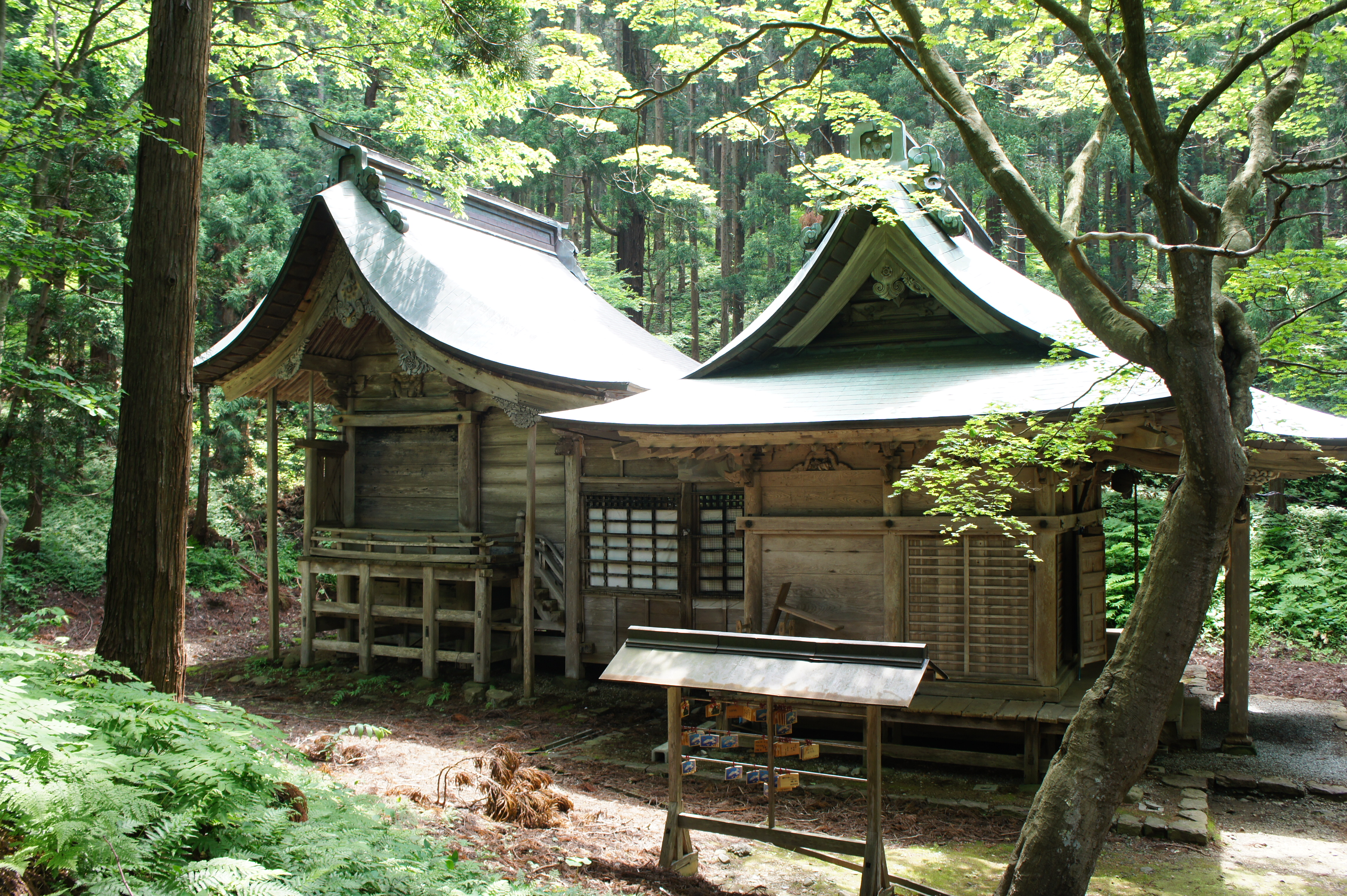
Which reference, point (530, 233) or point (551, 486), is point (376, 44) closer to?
point (530, 233)

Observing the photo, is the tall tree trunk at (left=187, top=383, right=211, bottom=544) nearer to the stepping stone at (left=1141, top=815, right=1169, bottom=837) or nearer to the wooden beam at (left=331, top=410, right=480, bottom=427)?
the wooden beam at (left=331, top=410, right=480, bottom=427)

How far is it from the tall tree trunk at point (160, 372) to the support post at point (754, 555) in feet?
16.5

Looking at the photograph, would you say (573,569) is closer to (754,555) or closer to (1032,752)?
(754,555)

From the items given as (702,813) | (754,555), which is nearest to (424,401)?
(754,555)

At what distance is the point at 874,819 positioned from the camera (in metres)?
5.00

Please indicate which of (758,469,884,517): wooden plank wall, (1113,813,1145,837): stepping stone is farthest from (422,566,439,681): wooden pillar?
(1113,813,1145,837): stepping stone

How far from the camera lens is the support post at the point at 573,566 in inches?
427

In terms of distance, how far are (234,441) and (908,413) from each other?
15118mm

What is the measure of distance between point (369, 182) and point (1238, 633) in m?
12.1

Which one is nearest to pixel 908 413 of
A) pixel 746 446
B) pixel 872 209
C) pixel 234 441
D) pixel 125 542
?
pixel 746 446

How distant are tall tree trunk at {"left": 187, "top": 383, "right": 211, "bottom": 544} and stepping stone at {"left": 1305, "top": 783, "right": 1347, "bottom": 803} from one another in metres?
17.4

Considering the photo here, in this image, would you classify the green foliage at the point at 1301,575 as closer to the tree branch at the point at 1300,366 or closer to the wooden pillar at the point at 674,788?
the tree branch at the point at 1300,366

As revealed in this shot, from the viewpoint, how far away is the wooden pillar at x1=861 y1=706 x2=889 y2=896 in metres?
4.96

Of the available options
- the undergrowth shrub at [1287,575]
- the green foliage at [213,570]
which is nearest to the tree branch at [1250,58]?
the undergrowth shrub at [1287,575]
